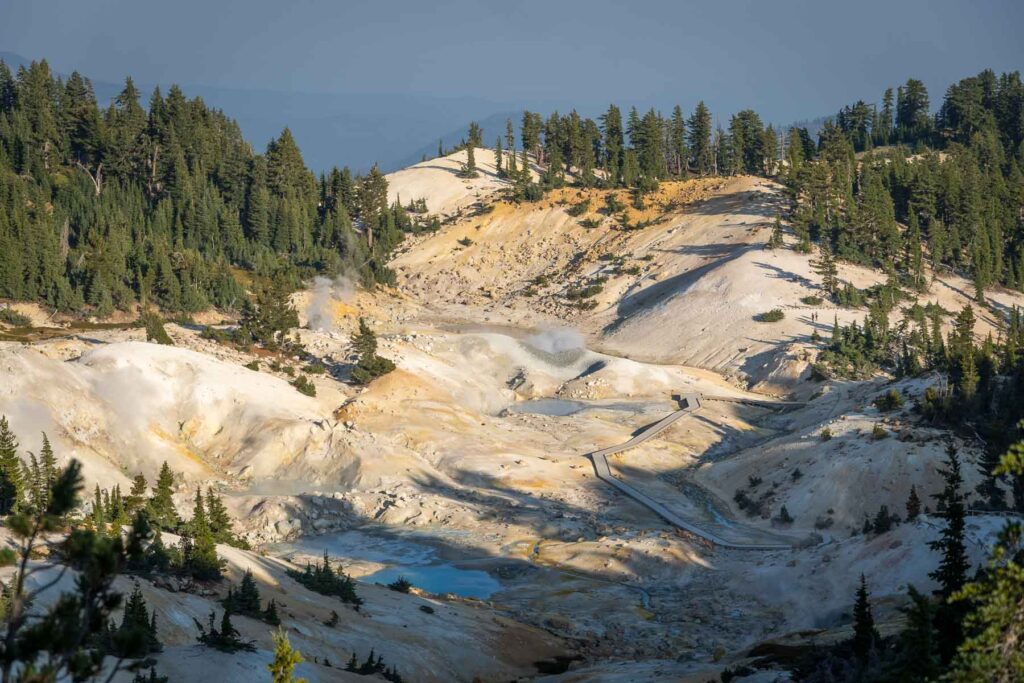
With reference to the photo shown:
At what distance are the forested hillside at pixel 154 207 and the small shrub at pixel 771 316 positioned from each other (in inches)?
2067

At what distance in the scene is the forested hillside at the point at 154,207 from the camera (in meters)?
105

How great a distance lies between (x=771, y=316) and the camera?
363ft

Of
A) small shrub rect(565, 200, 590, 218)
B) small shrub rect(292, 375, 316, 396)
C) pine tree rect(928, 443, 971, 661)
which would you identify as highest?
small shrub rect(565, 200, 590, 218)

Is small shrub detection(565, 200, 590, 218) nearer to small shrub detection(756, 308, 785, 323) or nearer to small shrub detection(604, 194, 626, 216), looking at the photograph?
small shrub detection(604, 194, 626, 216)

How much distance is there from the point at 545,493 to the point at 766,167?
10671 cm

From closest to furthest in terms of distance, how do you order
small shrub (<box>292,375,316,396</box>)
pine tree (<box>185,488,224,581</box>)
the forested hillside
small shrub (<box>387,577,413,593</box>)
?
pine tree (<box>185,488,224,581</box>), small shrub (<box>387,577,413,593</box>), small shrub (<box>292,375,316,396</box>), the forested hillside

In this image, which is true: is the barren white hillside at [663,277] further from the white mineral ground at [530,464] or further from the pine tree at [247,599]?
the pine tree at [247,599]

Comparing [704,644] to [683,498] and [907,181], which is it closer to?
[683,498]

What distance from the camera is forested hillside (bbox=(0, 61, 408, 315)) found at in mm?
104688

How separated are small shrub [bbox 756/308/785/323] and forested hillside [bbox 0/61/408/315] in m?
52.5

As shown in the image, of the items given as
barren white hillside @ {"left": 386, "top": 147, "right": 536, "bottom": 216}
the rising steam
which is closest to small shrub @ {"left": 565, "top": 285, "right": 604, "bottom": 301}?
the rising steam

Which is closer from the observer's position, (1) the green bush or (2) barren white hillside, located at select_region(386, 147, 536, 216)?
(1) the green bush

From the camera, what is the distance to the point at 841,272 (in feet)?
391

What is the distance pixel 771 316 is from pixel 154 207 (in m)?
81.1
